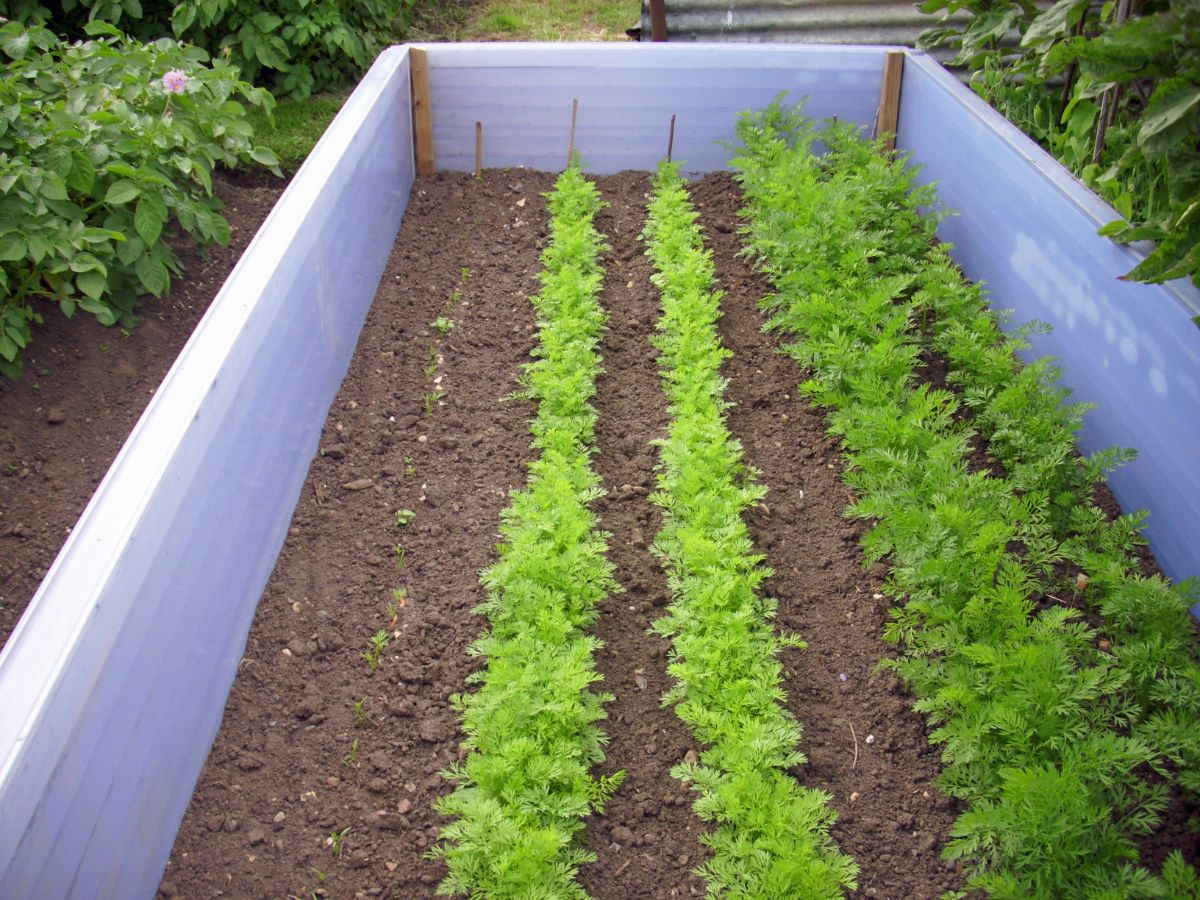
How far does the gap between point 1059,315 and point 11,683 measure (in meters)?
3.50

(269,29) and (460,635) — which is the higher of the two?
(269,29)

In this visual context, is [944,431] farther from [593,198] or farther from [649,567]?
[593,198]

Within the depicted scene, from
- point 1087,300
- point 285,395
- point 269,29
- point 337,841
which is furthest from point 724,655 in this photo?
point 269,29

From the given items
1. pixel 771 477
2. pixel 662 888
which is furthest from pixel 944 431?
pixel 662 888

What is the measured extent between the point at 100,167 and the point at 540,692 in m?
2.58

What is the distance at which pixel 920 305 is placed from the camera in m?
4.06

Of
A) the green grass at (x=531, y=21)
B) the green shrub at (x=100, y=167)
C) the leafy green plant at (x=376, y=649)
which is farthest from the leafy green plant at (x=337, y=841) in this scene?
the green grass at (x=531, y=21)

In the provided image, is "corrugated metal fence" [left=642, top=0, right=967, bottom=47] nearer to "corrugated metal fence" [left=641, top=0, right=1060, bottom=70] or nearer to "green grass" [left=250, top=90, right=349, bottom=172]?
"corrugated metal fence" [left=641, top=0, right=1060, bottom=70]

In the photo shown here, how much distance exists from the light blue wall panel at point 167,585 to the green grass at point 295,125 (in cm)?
178

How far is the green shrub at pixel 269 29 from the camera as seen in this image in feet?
18.7

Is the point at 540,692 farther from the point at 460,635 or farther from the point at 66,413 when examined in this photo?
the point at 66,413

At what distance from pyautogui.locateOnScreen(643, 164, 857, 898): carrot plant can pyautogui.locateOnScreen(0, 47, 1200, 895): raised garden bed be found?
2.41 feet

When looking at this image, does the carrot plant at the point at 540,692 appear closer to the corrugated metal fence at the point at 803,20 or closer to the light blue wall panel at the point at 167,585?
the light blue wall panel at the point at 167,585

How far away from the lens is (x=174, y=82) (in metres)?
4.11
